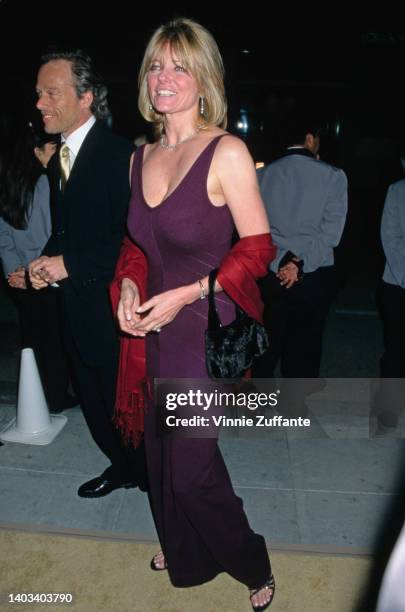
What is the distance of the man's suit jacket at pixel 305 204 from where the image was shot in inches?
132

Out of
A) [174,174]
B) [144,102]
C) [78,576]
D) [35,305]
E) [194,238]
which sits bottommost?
[78,576]

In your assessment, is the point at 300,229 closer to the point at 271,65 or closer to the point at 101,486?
the point at 101,486

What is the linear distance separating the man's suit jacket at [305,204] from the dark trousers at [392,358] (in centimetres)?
49

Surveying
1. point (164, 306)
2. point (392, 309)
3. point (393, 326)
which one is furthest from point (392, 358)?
point (164, 306)

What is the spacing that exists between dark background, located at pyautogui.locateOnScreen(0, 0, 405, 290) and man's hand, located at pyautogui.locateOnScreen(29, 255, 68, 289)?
9459mm

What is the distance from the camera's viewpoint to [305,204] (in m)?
3.37

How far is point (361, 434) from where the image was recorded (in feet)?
12.3

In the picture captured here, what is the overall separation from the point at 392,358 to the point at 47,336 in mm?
2382

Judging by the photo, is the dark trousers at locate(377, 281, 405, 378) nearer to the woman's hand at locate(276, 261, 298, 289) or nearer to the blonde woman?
the woman's hand at locate(276, 261, 298, 289)

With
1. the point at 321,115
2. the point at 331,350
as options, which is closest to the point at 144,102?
the point at 321,115

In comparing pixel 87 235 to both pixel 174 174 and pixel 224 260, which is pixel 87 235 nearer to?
pixel 174 174

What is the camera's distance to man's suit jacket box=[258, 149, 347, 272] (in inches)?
132

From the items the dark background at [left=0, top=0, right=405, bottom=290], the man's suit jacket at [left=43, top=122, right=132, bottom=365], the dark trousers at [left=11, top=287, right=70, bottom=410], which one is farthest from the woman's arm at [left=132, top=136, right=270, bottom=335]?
the dark background at [left=0, top=0, right=405, bottom=290]

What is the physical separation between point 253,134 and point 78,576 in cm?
1701
